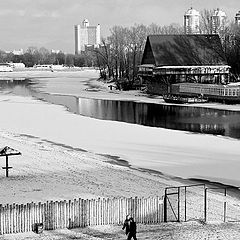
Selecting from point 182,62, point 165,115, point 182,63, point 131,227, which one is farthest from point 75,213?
point 182,62

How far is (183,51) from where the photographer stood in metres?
73.9

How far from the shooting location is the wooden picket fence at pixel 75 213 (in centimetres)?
1367

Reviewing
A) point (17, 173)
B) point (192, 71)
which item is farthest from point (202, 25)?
point (17, 173)

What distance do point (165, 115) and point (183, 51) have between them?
29.3 metres

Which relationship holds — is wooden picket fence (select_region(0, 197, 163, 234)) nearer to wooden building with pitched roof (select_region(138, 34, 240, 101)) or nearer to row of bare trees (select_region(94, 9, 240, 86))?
wooden building with pitched roof (select_region(138, 34, 240, 101))

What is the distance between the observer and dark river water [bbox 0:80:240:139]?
124 ft

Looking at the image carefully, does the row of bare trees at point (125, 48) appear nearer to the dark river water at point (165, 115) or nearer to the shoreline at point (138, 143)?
the dark river water at point (165, 115)

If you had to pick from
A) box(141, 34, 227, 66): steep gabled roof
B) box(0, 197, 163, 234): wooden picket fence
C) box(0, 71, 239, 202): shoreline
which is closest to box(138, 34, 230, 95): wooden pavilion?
box(141, 34, 227, 66): steep gabled roof

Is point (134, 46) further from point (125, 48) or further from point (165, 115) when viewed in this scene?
point (165, 115)

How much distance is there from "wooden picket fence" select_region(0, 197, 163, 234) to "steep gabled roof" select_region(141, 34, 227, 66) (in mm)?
56854

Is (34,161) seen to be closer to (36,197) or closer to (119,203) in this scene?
(36,197)

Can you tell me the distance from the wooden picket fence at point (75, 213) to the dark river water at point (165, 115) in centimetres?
1873

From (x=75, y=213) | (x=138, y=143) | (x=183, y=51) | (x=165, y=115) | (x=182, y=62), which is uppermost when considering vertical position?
(x=183, y=51)

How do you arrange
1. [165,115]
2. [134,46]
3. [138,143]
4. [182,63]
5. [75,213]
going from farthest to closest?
[134,46] < [182,63] < [165,115] < [138,143] < [75,213]
